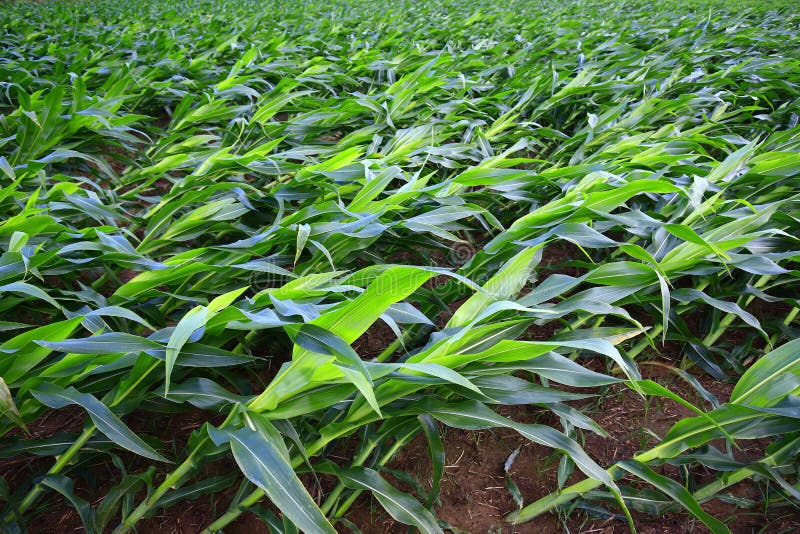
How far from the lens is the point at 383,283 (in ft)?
3.08

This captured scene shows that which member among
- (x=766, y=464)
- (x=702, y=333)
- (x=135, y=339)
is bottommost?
(x=702, y=333)

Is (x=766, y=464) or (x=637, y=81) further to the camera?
(x=637, y=81)

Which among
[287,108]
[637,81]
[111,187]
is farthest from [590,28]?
[111,187]

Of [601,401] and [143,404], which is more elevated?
[143,404]

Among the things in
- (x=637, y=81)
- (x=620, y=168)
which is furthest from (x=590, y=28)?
(x=620, y=168)

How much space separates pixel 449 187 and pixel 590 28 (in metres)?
4.77

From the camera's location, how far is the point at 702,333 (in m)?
1.55

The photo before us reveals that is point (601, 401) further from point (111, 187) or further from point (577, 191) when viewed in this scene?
point (111, 187)

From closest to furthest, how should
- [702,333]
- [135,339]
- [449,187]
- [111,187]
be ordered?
[135,339] → [702,333] → [449,187] → [111,187]

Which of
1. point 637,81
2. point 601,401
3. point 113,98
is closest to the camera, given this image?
point 601,401

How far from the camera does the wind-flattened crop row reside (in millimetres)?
958

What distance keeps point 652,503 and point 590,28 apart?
5.60 metres

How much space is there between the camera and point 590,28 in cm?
540

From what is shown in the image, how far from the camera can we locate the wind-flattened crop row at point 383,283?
958mm
